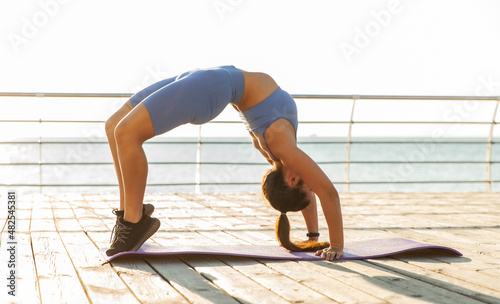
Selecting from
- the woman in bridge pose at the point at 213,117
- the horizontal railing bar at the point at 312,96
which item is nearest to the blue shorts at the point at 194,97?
the woman in bridge pose at the point at 213,117

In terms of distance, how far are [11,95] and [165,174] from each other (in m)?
21.9

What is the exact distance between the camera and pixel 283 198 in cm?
238

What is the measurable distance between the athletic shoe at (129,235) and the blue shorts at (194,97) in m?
0.36

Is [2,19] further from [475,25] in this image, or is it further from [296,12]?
[475,25]

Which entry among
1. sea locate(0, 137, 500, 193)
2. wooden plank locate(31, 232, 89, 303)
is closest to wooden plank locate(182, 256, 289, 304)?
wooden plank locate(31, 232, 89, 303)

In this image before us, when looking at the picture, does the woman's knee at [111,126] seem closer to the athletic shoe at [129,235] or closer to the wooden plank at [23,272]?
the athletic shoe at [129,235]

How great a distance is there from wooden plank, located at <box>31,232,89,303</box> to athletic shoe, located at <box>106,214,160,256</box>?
0.59 ft

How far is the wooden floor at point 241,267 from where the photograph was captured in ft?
5.51

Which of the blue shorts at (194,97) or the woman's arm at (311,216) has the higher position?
the blue shorts at (194,97)

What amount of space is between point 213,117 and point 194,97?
15cm

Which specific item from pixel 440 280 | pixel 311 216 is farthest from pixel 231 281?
pixel 311 216

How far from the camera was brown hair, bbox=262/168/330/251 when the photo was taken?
2375 millimetres

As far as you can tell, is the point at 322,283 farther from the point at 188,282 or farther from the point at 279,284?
the point at 188,282

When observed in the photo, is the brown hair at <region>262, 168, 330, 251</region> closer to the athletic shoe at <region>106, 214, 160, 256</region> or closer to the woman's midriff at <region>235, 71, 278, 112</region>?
the woman's midriff at <region>235, 71, 278, 112</region>
